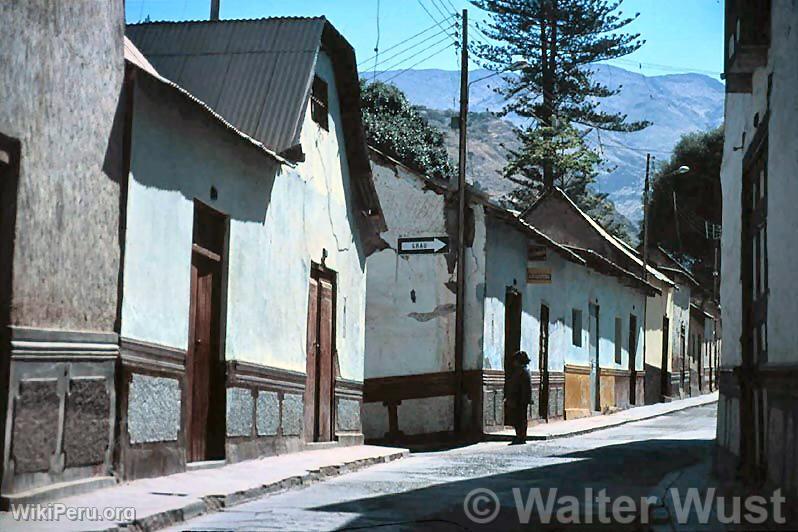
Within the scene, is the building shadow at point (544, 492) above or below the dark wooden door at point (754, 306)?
below

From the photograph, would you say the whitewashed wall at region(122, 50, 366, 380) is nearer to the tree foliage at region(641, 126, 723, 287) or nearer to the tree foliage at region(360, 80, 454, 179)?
the tree foliage at region(360, 80, 454, 179)

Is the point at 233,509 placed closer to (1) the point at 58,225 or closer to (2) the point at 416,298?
(1) the point at 58,225

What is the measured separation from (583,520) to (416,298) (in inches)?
569

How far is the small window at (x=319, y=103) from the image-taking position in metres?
17.2

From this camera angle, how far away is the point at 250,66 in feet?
52.6

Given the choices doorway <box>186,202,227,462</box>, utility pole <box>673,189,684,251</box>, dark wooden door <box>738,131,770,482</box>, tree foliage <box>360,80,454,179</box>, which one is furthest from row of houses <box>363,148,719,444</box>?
utility pole <box>673,189,684,251</box>

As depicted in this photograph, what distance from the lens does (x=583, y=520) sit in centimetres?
945

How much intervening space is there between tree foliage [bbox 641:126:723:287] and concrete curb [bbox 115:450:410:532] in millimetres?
48082

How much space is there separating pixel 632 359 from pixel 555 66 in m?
16.1

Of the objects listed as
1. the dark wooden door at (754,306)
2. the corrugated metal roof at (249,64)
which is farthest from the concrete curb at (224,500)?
the dark wooden door at (754,306)

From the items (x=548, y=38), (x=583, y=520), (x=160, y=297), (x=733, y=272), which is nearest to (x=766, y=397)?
(x=583, y=520)

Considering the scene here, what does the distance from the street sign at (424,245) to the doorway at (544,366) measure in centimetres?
723

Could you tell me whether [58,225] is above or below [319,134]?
below

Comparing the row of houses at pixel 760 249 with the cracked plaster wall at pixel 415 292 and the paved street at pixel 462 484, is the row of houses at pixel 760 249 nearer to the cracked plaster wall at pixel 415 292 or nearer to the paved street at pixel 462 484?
the paved street at pixel 462 484
